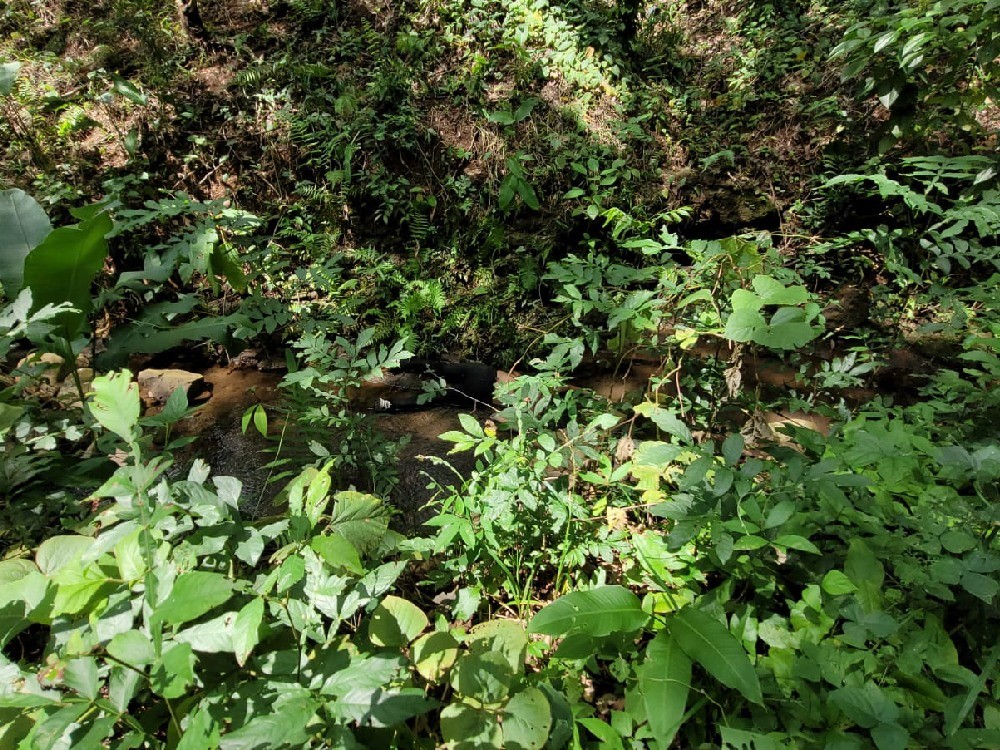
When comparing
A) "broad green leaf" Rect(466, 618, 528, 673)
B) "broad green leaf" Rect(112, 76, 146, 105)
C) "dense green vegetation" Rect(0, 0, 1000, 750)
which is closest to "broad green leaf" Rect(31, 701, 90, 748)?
"dense green vegetation" Rect(0, 0, 1000, 750)

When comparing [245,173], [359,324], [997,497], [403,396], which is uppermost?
[245,173]

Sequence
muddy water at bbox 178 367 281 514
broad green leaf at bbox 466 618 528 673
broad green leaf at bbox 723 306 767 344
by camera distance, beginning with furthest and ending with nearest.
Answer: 1. muddy water at bbox 178 367 281 514
2. broad green leaf at bbox 723 306 767 344
3. broad green leaf at bbox 466 618 528 673

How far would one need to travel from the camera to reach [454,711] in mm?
1253

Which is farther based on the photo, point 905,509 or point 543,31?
point 543,31

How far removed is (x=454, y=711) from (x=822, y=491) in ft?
3.96

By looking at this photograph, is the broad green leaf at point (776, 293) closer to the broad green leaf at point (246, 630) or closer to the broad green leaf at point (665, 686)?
the broad green leaf at point (665, 686)

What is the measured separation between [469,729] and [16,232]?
9.26 ft

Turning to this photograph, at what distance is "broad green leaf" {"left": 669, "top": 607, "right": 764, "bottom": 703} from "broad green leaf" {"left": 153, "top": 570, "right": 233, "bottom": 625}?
3.72 feet

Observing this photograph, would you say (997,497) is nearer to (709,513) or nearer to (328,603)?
(709,513)

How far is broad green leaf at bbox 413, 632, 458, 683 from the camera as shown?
1.37 metres

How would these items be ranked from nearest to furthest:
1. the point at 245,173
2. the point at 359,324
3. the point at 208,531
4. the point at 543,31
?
the point at 208,531 → the point at 359,324 → the point at 245,173 → the point at 543,31

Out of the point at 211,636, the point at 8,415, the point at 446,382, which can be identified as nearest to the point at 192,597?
the point at 211,636

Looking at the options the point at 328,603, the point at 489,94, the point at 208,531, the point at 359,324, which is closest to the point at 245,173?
the point at 359,324

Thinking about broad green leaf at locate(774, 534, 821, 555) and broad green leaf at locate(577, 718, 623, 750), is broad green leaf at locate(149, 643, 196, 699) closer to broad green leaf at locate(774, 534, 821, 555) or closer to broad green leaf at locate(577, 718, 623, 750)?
broad green leaf at locate(577, 718, 623, 750)
